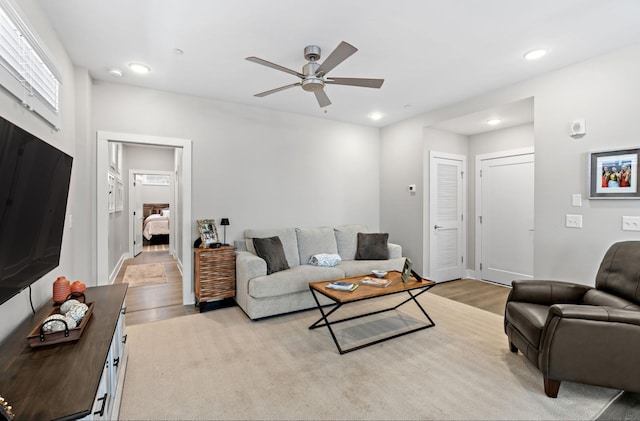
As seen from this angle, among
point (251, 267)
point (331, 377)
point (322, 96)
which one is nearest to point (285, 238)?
point (251, 267)

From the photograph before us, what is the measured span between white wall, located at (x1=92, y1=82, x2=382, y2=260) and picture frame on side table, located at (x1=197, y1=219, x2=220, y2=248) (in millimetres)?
120

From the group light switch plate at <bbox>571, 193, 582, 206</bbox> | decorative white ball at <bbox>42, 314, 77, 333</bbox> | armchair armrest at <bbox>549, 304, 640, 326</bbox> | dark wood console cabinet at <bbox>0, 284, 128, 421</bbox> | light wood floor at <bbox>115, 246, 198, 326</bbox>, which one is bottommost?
light wood floor at <bbox>115, 246, 198, 326</bbox>

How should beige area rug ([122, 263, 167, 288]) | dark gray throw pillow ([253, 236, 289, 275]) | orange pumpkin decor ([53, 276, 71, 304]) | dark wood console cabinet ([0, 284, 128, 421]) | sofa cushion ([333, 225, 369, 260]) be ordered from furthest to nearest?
beige area rug ([122, 263, 167, 288])
sofa cushion ([333, 225, 369, 260])
dark gray throw pillow ([253, 236, 289, 275])
orange pumpkin decor ([53, 276, 71, 304])
dark wood console cabinet ([0, 284, 128, 421])

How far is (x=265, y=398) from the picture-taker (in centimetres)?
Answer: 202

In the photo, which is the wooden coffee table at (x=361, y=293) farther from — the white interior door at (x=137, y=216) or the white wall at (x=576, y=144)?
the white interior door at (x=137, y=216)

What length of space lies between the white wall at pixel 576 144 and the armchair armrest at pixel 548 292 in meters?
0.65

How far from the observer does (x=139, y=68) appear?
10.3 feet

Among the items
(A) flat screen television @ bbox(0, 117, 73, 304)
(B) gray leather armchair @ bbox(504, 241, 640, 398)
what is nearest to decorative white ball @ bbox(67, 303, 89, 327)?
(A) flat screen television @ bbox(0, 117, 73, 304)

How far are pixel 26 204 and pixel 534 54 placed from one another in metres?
3.96

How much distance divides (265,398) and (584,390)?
86.0 inches

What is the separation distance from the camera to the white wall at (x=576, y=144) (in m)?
2.75

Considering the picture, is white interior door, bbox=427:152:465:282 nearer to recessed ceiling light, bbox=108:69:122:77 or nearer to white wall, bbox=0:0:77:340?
recessed ceiling light, bbox=108:69:122:77

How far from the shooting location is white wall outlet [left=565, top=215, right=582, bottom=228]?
302cm

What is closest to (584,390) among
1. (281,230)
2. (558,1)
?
(558,1)
